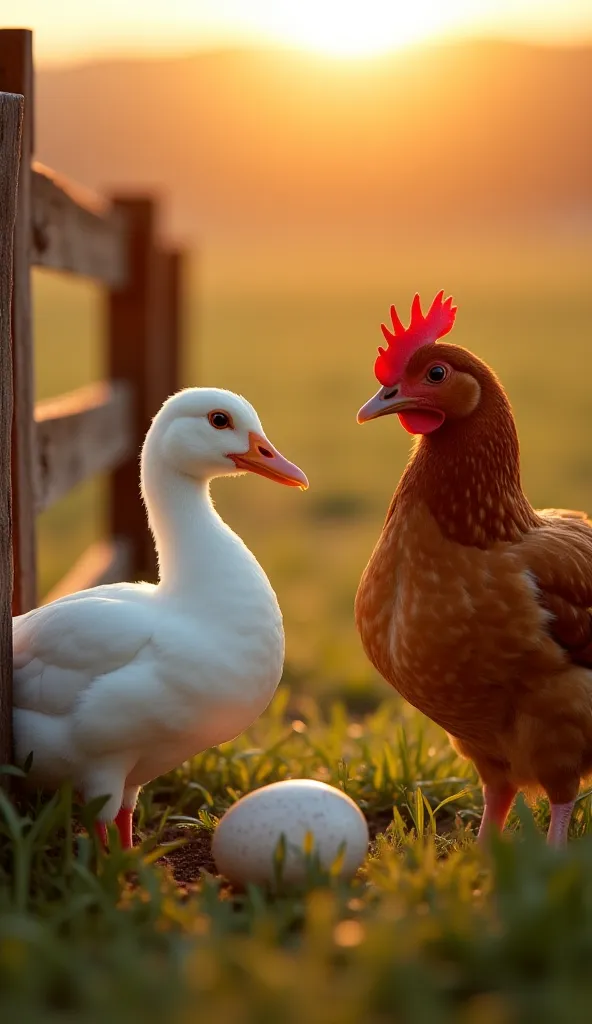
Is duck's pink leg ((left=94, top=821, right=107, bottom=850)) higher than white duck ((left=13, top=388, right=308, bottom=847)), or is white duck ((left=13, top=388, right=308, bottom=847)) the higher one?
white duck ((left=13, top=388, right=308, bottom=847))

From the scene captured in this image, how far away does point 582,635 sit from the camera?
2.92 metres

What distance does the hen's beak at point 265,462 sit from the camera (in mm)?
2922

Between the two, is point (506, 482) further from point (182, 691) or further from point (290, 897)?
point (290, 897)

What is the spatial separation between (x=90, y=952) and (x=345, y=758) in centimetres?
187

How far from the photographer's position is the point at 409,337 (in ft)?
9.74

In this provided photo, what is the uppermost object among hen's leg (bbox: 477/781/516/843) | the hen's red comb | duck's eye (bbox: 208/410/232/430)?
the hen's red comb

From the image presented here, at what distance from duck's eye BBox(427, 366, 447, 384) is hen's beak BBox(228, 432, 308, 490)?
1.32 ft

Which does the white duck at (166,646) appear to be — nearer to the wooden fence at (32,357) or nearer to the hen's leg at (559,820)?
the wooden fence at (32,357)

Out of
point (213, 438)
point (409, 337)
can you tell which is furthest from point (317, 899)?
point (409, 337)

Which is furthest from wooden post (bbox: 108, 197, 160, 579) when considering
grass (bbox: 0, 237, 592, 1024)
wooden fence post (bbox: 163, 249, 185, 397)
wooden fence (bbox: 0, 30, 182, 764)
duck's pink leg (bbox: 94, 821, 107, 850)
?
duck's pink leg (bbox: 94, 821, 107, 850)

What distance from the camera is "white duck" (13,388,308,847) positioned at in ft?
8.79

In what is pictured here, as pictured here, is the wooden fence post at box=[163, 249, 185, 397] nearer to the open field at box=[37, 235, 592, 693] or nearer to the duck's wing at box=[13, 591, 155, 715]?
the open field at box=[37, 235, 592, 693]

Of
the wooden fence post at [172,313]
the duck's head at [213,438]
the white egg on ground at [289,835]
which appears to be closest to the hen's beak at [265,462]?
the duck's head at [213,438]

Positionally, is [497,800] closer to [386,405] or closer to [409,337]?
[386,405]
